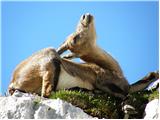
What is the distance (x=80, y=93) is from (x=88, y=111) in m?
0.68

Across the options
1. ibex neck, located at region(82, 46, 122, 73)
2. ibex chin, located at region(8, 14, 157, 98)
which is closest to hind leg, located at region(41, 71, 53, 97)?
ibex chin, located at region(8, 14, 157, 98)

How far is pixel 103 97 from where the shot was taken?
15.7 metres

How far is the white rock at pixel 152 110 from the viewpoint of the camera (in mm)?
14256

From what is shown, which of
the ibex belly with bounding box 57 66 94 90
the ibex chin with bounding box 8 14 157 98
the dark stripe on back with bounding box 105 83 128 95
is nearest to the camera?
the ibex chin with bounding box 8 14 157 98

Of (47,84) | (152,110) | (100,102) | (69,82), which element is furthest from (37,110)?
(152,110)

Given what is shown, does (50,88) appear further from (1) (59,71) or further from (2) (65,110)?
(2) (65,110)

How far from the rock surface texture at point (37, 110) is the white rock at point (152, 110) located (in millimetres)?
1433

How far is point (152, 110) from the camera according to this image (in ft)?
47.5

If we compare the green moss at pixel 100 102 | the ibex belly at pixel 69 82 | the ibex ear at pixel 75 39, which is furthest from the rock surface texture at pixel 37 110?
the ibex ear at pixel 75 39

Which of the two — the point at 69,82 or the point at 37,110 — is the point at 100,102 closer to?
the point at 69,82

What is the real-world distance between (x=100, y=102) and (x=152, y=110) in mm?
1335

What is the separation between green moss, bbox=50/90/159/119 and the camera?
14803 mm

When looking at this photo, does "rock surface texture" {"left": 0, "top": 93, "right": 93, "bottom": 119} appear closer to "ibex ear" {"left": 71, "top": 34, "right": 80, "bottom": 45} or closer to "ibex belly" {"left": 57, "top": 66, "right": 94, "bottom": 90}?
"ibex belly" {"left": 57, "top": 66, "right": 94, "bottom": 90}

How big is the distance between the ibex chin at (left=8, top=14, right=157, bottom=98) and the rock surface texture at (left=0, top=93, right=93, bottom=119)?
138cm
